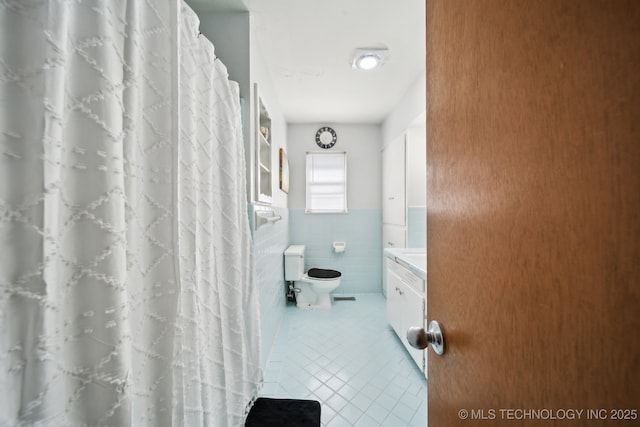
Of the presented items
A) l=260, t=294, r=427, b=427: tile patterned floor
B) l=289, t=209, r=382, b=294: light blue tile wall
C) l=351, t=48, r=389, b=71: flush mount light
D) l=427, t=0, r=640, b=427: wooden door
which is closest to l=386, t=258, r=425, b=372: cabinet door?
l=260, t=294, r=427, b=427: tile patterned floor

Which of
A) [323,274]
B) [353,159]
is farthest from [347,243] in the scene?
[353,159]

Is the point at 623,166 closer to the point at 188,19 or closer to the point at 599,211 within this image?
the point at 599,211

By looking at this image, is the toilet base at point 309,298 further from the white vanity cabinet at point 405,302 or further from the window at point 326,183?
the window at point 326,183

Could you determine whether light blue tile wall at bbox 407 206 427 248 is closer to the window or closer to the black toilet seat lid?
the black toilet seat lid

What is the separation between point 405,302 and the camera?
6.05 ft

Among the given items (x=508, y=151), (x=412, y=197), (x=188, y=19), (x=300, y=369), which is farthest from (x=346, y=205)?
(x=508, y=151)

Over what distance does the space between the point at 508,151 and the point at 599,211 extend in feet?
0.48

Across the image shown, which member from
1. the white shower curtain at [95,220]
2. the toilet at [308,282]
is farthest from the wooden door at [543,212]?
the toilet at [308,282]

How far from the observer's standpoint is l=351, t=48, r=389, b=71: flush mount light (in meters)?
1.79

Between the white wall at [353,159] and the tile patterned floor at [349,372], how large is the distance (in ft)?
5.30

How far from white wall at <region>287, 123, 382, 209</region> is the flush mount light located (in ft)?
4.52

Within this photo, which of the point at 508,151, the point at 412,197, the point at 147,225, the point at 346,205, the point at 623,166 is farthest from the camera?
the point at 346,205

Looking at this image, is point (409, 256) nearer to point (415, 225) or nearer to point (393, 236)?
point (415, 225)

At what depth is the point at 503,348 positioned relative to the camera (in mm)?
373
